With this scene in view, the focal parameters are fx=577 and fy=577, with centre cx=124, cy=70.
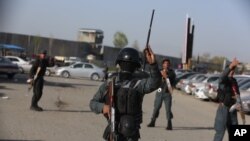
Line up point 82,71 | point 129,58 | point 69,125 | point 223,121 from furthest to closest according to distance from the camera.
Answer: point 82,71
point 69,125
point 223,121
point 129,58

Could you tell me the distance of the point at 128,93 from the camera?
566 cm

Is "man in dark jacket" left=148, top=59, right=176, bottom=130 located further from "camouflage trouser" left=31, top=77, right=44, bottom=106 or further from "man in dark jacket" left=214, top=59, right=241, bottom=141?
"man in dark jacket" left=214, top=59, right=241, bottom=141

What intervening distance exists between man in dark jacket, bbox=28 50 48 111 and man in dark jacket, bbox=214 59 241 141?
295 inches

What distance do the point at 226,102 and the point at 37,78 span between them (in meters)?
7.81

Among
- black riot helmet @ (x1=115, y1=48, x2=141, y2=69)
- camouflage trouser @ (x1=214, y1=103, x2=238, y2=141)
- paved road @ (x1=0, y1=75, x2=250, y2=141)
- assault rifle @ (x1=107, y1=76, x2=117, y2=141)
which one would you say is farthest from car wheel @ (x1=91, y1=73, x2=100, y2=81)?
assault rifle @ (x1=107, y1=76, x2=117, y2=141)

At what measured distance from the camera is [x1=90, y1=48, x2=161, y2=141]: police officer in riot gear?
5.63m

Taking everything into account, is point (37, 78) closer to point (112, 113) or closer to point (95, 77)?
point (112, 113)

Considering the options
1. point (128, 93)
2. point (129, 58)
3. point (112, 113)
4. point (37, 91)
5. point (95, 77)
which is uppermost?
point (129, 58)

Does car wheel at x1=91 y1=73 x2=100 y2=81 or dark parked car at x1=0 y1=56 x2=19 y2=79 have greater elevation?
dark parked car at x1=0 y1=56 x2=19 y2=79

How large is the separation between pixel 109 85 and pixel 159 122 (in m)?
9.75

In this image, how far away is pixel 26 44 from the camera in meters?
84.5

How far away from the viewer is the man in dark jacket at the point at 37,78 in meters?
16.0

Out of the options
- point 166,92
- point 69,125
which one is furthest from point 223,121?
point 69,125

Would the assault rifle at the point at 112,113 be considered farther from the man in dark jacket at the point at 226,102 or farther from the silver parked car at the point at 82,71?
the silver parked car at the point at 82,71
